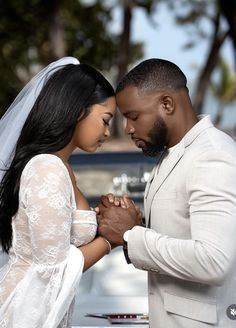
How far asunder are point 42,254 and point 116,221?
31 centimetres

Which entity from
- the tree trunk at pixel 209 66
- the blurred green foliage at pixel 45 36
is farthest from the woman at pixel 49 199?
the blurred green foliage at pixel 45 36

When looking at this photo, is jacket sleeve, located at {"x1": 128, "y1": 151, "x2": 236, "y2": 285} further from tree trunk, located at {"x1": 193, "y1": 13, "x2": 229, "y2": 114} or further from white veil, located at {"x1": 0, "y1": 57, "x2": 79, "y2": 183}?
tree trunk, located at {"x1": 193, "y1": 13, "x2": 229, "y2": 114}

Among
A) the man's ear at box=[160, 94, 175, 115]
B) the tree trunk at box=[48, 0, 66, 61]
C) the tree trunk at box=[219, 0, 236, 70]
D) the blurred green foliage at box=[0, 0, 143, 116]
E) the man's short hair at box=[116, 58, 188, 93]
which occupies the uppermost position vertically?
the man's short hair at box=[116, 58, 188, 93]

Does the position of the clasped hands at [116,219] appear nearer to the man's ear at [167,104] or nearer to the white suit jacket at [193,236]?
the white suit jacket at [193,236]

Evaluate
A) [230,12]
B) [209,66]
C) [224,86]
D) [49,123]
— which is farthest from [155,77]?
[224,86]

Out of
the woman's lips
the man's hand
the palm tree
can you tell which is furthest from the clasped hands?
the palm tree

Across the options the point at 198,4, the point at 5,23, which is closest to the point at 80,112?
the point at 5,23

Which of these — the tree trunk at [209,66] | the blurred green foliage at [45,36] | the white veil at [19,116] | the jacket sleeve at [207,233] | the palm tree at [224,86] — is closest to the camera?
the jacket sleeve at [207,233]

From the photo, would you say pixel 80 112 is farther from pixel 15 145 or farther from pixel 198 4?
pixel 198 4

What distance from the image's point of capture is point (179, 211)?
2369 mm

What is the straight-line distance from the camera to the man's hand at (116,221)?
2572 millimetres

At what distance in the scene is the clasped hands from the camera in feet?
8.45

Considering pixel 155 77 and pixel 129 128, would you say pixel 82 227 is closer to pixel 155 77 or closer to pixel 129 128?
pixel 129 128

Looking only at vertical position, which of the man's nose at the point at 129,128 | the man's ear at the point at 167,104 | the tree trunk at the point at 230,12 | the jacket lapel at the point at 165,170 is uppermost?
the man's ear at the point at 167,104
